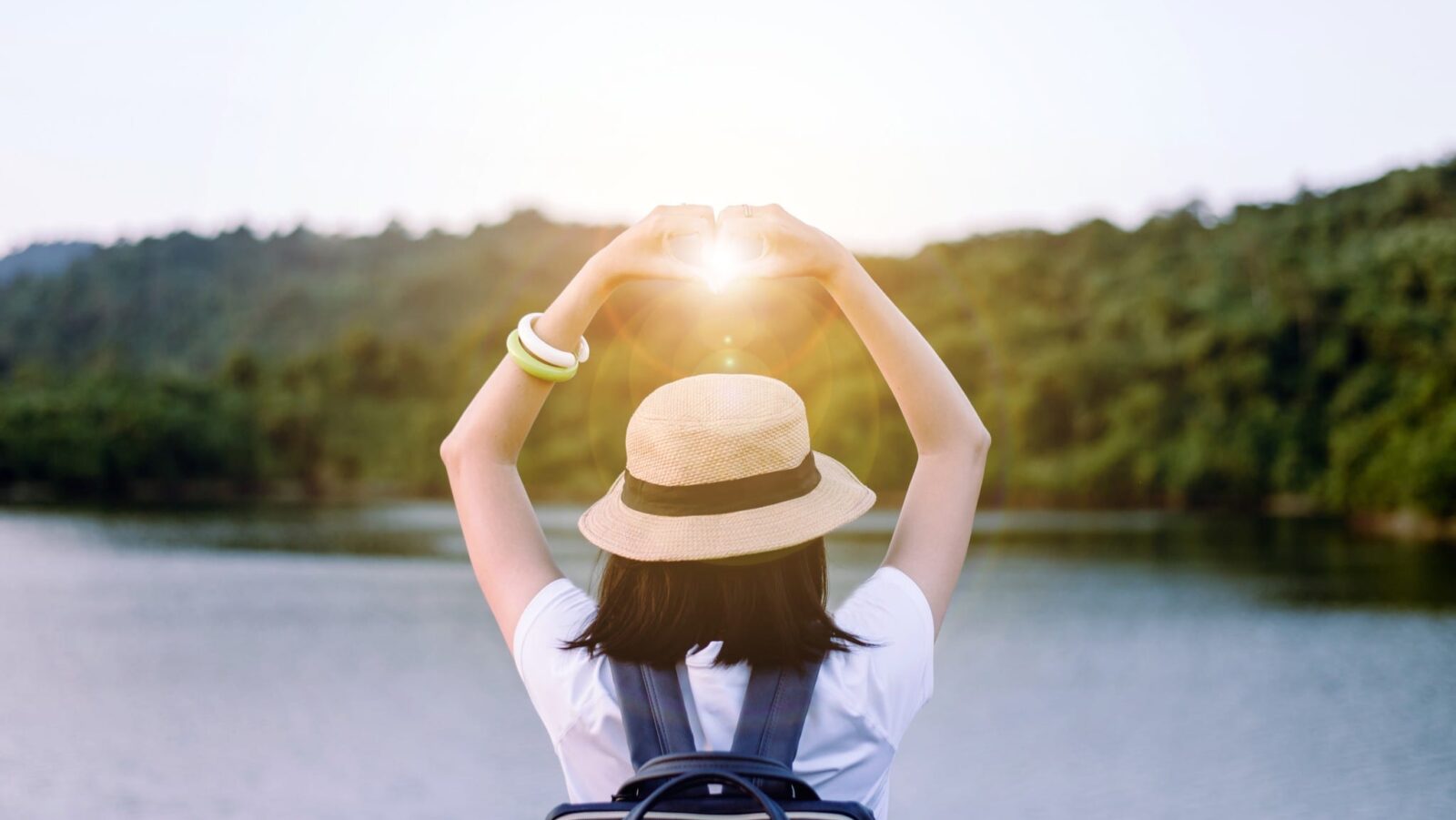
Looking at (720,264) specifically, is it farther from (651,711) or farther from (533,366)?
(651,711)

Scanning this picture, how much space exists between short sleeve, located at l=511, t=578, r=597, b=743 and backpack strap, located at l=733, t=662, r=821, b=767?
Answer: 154mm

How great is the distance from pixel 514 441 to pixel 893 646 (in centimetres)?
47

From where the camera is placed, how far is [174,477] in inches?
2768

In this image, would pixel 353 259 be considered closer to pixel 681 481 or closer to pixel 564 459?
pixel 564 459

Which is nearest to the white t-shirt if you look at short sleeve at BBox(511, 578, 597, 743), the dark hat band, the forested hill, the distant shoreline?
short sleeve at BBox(511, 578, 597, 743)

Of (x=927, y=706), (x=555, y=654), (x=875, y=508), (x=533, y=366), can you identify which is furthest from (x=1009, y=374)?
(x=555, y=654)

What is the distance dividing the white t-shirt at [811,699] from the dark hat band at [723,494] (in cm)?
12

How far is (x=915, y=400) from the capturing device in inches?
54.7

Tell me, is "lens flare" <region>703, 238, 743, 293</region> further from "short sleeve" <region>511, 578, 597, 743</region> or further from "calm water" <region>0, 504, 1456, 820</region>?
"calm water" <region>0, 504, 1456, 820</region>

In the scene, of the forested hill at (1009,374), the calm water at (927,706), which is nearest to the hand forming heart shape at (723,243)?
the calm water at (927,706)

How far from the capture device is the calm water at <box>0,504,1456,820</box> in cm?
1338

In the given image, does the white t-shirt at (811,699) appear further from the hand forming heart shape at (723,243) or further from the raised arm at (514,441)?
the hand forming heart shape at (723,243)

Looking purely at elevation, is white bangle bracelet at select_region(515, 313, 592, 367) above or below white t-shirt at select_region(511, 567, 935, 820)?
above

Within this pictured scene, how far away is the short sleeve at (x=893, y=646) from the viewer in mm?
1177
